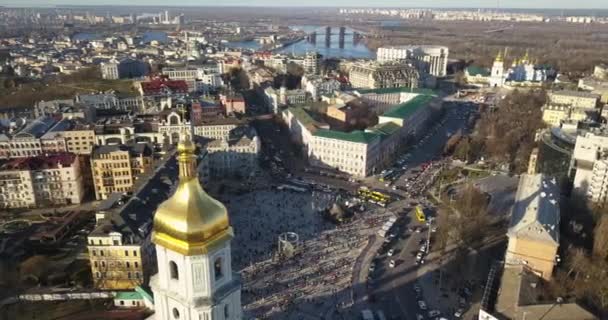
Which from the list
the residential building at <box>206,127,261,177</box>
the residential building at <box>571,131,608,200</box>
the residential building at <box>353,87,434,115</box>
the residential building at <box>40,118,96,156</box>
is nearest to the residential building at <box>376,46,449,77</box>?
the residential building at <box>353,87,434,115</box>

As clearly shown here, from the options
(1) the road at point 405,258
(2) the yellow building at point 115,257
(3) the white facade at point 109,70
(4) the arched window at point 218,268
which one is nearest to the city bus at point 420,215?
(1) the road at point 405,258

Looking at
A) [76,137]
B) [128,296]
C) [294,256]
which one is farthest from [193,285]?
[76,137]

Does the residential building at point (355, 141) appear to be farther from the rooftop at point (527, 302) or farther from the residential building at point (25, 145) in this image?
the residential building at point (25, 145)

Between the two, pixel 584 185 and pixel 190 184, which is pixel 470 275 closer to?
pixel 584 185

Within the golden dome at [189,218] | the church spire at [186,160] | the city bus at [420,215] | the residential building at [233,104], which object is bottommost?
the city bus at [420,215]

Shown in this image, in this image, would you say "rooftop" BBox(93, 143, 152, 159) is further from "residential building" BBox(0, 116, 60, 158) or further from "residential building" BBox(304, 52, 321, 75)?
"residential building" BBox(304, 52, 321, 75)

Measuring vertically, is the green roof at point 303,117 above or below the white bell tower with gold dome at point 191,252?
below
